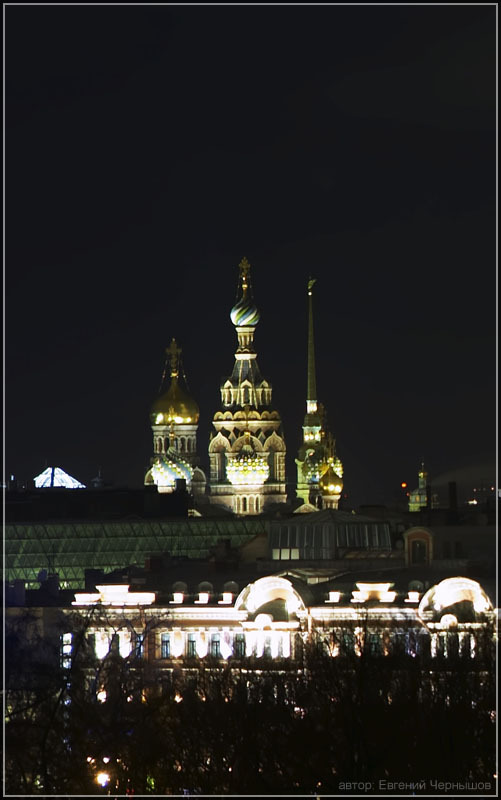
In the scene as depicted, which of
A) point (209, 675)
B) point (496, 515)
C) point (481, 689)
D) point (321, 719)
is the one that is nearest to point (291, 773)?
point (321, 719)

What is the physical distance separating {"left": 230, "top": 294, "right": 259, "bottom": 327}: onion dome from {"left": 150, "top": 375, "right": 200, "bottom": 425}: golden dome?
13.5 feet

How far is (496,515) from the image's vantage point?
98.0 metres

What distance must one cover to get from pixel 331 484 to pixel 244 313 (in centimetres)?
1894

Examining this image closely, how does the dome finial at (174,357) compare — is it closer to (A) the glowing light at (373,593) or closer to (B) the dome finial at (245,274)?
(B) the dome finial at (245,274)

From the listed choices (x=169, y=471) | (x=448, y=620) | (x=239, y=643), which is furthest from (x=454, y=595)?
(x=169, y=471)

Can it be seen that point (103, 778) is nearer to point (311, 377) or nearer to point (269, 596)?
point (269, 596)

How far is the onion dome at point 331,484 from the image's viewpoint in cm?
13588

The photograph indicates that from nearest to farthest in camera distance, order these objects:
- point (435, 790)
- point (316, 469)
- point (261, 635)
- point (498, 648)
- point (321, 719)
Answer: point (435, 790), point (321, 719), point (498, 648), point (261, 635), point (316, 469)

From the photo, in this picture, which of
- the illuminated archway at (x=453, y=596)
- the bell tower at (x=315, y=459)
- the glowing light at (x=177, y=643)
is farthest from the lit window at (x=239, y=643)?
the bell tower at (x=315, y=459)

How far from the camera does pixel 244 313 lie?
153500mm

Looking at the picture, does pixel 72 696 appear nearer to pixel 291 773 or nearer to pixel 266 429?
pixel 291 773

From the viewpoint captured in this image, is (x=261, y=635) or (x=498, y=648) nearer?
(x=498, y=648)

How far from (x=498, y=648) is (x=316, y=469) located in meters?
87.6

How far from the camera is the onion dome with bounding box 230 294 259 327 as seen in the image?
153375mm
